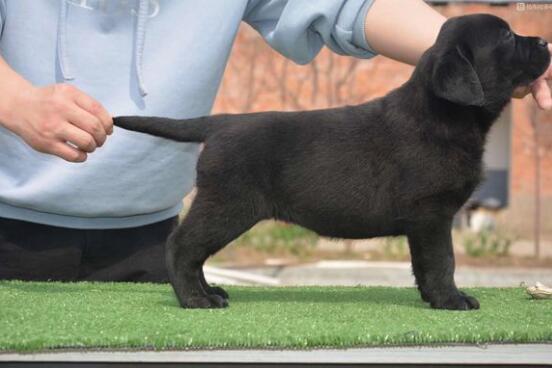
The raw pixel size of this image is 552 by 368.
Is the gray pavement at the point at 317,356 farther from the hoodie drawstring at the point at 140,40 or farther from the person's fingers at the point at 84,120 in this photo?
the hoodie drawstring at the point at 140,40

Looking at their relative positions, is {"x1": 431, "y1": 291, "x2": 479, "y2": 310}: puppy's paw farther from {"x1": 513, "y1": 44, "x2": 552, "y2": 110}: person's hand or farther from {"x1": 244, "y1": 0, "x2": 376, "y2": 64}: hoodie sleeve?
{"x1": 244, "y1": 0, "x2": 376, "y2": 64}: hoodie sleeve

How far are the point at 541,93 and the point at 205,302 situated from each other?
1062 millimetres

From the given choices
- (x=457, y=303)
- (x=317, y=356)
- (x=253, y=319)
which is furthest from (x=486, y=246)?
(x=317, y=356)

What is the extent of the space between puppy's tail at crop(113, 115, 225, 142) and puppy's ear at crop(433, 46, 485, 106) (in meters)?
0.59

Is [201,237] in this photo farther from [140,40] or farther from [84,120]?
→ [140,40]

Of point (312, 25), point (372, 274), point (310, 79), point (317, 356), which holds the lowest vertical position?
point (372, 274)

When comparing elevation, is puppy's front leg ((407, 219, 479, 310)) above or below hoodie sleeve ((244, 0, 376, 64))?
below

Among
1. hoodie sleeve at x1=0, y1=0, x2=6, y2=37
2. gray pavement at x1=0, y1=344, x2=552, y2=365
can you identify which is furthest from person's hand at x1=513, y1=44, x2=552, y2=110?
hoodie sleeve at x1=0, y1=0, x2=6, y2=37

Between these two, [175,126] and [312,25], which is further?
[312,25]

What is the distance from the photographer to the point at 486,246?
42.0 feet

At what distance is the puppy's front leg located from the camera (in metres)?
2.46

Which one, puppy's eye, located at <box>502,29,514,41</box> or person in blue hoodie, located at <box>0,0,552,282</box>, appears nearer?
puppy's eye, located at <box>502,29,514,41</box>

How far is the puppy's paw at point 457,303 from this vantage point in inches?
96.6

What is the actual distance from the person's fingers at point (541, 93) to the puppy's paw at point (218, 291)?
101cm
